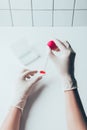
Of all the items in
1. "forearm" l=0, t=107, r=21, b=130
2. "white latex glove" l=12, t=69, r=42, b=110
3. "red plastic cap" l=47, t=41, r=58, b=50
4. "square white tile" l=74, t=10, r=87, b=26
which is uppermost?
"square white tile" l=74, t=10, r=87, b=26

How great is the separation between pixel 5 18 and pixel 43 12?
10.2 inches

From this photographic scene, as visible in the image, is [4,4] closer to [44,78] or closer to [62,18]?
[62,18]

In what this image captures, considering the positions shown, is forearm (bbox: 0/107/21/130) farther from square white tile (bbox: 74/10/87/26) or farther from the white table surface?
square white tile (bbox: 74/10/87/26)

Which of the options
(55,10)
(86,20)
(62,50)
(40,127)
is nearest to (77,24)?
(86,20)

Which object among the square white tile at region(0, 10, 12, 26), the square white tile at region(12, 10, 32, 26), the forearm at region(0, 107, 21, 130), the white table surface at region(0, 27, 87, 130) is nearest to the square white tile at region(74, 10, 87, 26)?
the white table surface at region(0, 27, 87, 130)

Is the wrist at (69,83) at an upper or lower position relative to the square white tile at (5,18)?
lower

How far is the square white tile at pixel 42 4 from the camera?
1358mm

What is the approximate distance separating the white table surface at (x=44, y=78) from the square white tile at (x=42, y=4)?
16 centimetres

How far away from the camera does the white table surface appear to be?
912mm

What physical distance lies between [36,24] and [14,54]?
0.37 meters

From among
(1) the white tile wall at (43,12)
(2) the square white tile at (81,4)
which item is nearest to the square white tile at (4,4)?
(1) the white tile wall at (43,12)

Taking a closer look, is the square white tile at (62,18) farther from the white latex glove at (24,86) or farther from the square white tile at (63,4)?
the white latex glove at (24,86)

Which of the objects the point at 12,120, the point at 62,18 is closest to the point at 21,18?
the point at 62,18

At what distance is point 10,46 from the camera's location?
123cm
